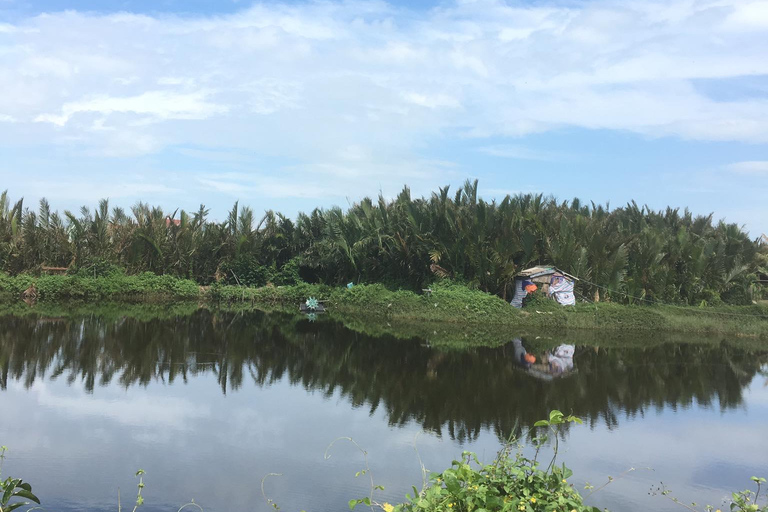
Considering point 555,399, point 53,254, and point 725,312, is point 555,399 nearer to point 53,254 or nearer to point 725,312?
point 725,312

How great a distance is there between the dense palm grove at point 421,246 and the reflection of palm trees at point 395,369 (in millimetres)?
5206

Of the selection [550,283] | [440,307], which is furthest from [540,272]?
[440,307]

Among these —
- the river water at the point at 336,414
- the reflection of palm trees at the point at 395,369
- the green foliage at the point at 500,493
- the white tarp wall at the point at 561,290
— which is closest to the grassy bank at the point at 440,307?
the white tarp wall at the point at 561,290

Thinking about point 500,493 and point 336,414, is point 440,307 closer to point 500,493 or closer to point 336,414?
point 336,414

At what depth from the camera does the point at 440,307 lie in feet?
62.4

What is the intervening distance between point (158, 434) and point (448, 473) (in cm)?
441

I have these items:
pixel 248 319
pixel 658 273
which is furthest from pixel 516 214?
pixel 248 319

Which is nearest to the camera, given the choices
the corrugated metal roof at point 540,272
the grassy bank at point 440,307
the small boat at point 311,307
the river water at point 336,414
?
the river water at point 336,414

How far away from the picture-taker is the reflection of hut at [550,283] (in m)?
18.8

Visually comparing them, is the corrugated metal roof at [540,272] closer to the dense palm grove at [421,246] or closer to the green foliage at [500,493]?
the dense palm grove at [421,246]

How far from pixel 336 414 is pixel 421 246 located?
13.4 m

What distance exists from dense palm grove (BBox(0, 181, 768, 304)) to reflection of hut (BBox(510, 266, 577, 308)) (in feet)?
2.22

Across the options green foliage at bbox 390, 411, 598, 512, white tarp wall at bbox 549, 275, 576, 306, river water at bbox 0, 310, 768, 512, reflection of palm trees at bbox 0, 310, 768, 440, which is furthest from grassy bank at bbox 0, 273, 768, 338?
green foliage at bbox 390, 411, 598, 512

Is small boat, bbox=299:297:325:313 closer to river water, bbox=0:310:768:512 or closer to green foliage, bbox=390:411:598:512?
river water, bbox=0:310:768:512
